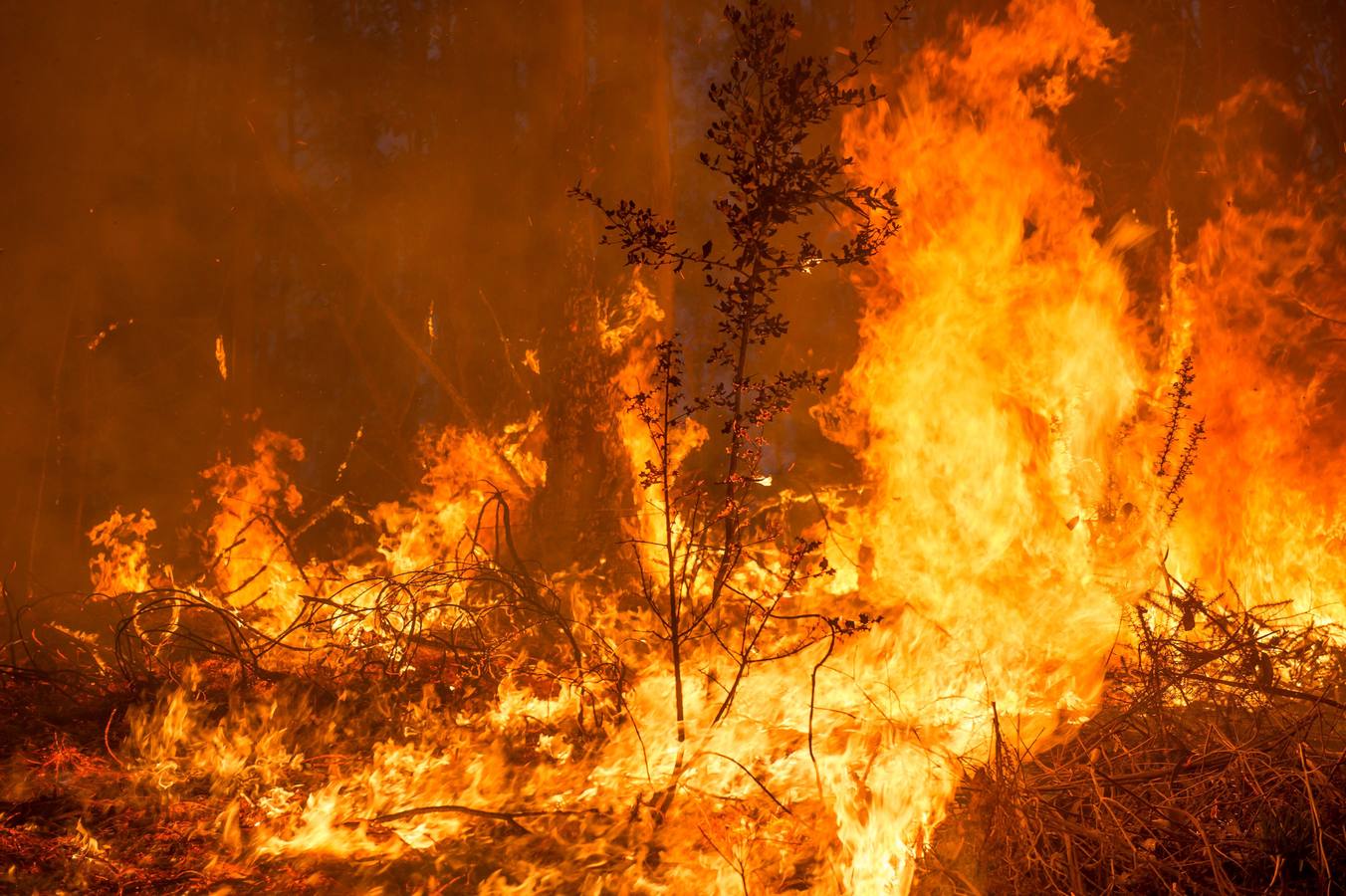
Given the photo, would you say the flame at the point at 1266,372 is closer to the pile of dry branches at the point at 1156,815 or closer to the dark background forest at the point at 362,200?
the dark background forest at the point at 362,200

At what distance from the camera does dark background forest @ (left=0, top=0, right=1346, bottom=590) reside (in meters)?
6.43

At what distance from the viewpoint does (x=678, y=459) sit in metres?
6.63

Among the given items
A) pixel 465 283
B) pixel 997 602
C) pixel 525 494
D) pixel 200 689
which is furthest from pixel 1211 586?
pixel 465 283

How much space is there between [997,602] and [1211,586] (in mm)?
1768

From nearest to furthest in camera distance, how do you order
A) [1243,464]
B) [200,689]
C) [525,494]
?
[200,689] < [1243,464] < [525,494]

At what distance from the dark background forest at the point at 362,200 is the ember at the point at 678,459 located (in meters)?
0.04

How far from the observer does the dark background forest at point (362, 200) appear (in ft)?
21.1

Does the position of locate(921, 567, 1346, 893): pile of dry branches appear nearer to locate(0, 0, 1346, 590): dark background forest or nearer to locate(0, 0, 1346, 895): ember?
locate(0, 0, 1346, 895): ember

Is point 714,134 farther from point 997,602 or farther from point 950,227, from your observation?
point 997,602

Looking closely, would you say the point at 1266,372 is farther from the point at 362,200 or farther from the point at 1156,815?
the point at 362,200

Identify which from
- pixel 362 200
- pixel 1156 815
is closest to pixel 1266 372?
pixel 1156 815

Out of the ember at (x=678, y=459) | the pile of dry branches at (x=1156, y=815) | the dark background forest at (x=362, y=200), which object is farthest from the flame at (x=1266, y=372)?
the pile of dry branches at (x=1156, y=815)

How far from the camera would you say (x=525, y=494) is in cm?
709

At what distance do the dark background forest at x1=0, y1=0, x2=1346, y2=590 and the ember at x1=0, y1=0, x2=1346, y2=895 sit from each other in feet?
0.14
